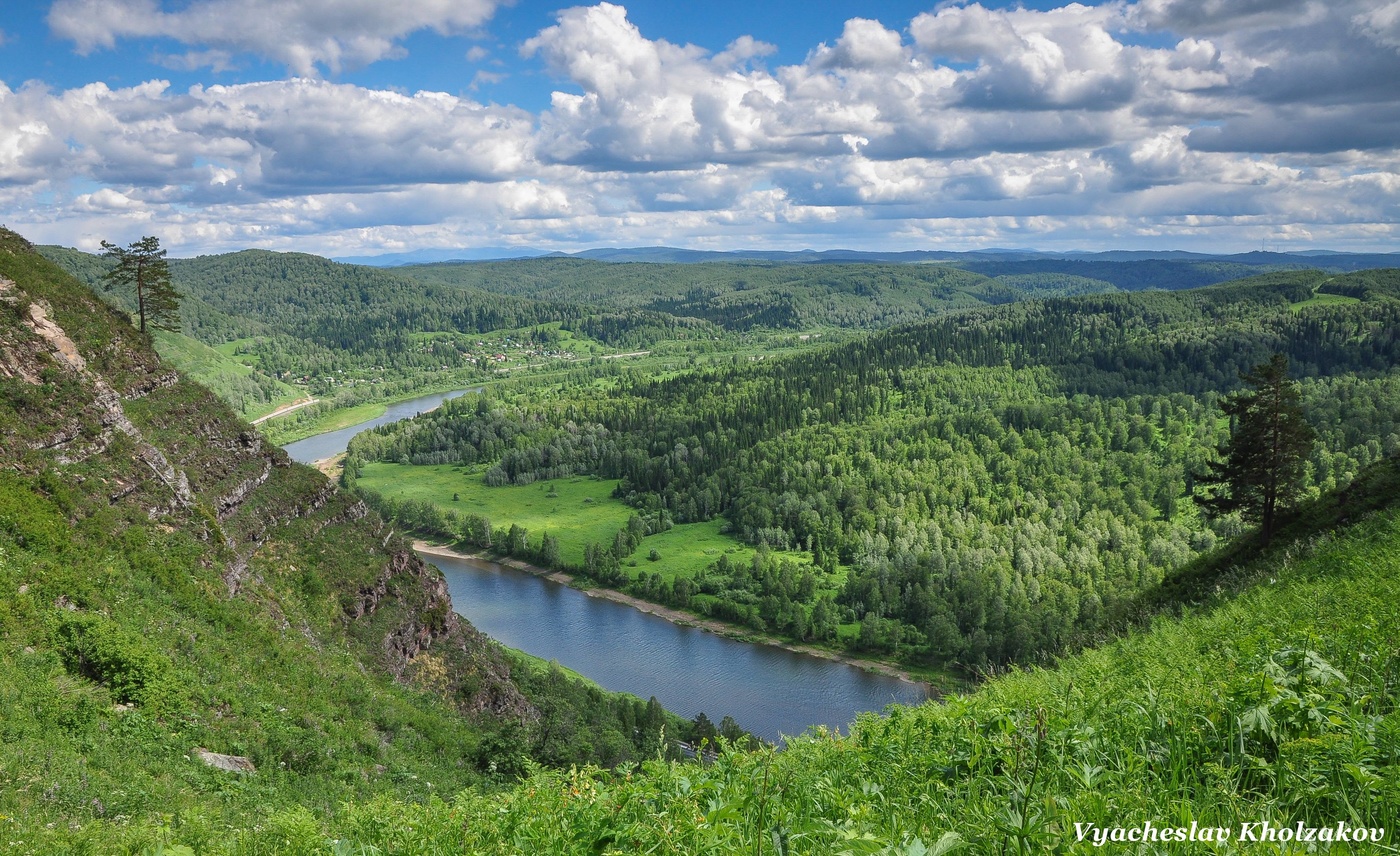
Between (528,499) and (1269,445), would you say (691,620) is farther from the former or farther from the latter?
(1269,445)

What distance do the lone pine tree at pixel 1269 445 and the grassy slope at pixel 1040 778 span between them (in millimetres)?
21822

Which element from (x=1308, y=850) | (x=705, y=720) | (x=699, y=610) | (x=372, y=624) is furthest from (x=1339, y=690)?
(x=699, y=610)

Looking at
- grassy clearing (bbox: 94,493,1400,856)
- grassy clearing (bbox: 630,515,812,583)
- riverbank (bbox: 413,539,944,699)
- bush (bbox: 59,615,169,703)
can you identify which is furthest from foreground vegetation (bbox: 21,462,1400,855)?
grassy clearing (bbox: 630,515,812,583)

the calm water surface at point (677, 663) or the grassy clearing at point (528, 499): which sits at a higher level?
the grassy clearing at point (528, 499)

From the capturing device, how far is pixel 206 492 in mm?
38375

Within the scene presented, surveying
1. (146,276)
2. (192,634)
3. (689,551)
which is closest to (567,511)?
(689,551)

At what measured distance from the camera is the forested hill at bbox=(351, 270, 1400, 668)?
88.4 metres

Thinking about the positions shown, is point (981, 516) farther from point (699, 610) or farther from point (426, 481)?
point (426, 481)

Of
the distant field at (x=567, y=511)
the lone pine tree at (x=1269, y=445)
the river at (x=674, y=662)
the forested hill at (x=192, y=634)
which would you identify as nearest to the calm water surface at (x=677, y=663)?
the river at (x=674, y=662)

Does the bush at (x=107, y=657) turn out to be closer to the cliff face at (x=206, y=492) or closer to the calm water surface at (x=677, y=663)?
→ the cliff face at (x=206, y=492)

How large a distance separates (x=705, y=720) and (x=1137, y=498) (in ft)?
300

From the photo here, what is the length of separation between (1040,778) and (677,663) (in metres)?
76.3

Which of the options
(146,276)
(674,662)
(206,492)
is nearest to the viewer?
(206,492)

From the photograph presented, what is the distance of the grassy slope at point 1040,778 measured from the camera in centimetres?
509
